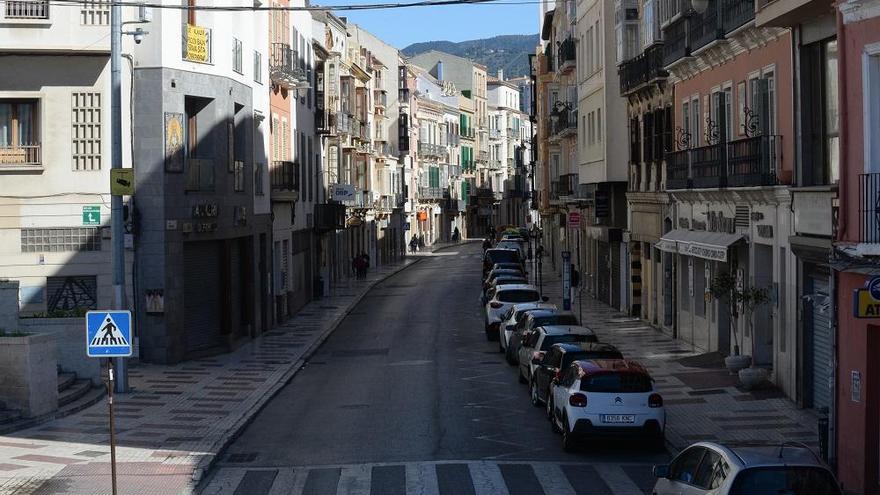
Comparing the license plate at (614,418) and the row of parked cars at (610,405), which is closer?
the row of parked cars at (610,405)

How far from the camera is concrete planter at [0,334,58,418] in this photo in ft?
76.1

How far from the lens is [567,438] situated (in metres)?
20.6

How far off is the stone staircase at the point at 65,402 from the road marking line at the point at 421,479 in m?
7.99

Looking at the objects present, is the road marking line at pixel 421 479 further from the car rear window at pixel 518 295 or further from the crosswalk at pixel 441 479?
the car rear window at pixel 518 295

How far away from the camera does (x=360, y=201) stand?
242 feet

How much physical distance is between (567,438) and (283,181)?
26.9 m

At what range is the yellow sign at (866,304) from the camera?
1592cm

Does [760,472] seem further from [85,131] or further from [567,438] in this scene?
[85,131]

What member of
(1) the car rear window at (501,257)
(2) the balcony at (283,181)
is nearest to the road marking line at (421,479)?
(2) the balcony at (283,181)

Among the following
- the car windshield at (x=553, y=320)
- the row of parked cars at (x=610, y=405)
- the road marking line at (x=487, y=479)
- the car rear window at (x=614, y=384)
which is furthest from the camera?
the car windshield at (x=553, y=320)

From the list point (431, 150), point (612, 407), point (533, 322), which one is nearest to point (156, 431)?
point (612, 407)

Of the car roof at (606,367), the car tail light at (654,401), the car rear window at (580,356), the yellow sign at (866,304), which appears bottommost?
the car tail light at (654,401)

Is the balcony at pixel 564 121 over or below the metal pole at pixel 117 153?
over

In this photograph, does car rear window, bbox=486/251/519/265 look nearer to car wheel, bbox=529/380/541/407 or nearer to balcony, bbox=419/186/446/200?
car wheel, bbox=529/380/541/407
